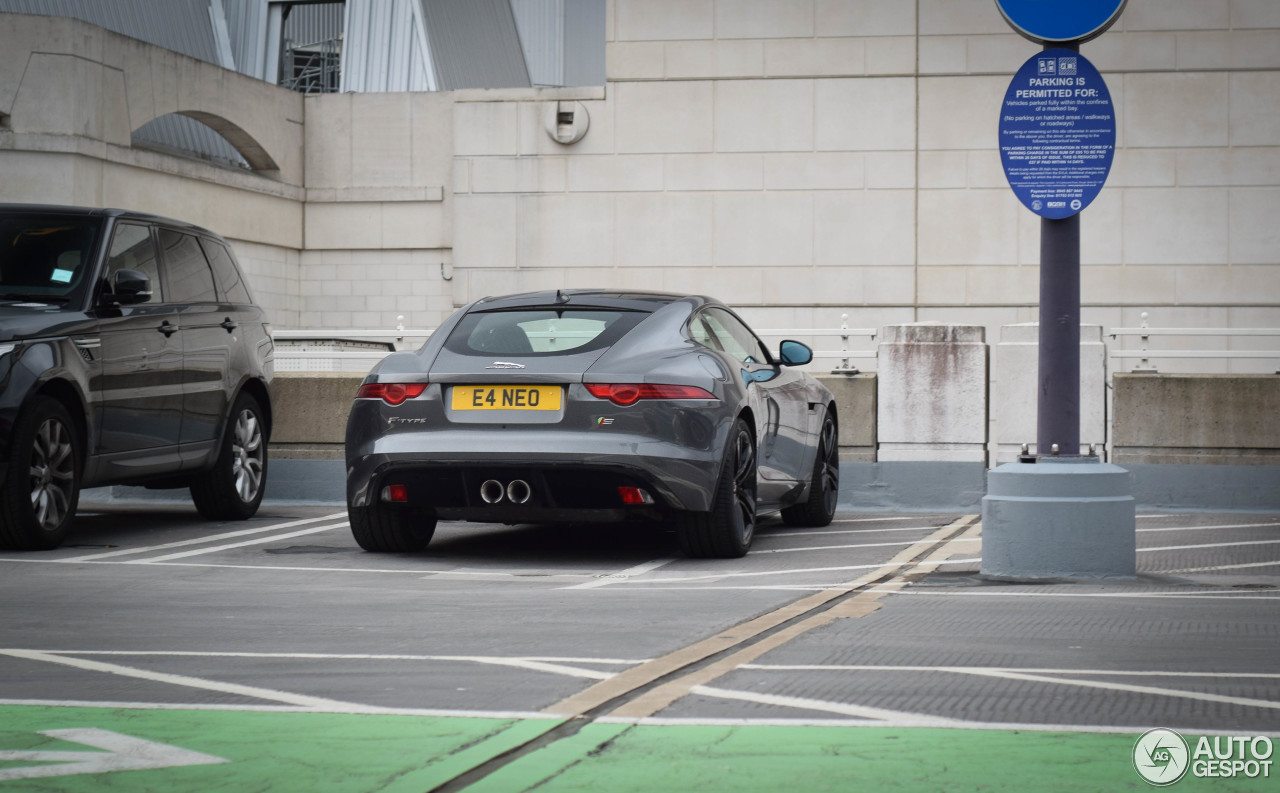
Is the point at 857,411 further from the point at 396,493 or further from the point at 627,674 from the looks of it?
the point at 627,674

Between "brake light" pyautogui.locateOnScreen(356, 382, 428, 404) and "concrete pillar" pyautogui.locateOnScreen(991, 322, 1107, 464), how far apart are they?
18.8ft

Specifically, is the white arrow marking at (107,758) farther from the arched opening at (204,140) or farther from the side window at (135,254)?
the arched opening at (204,140)

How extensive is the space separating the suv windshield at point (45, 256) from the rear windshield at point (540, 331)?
7.65 feet

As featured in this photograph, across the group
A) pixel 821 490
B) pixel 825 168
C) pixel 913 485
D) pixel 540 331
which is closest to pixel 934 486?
pixel 913 485

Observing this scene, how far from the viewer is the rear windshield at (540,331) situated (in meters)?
8.29

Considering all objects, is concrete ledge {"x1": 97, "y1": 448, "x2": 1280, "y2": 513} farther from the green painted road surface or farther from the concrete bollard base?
the green painted road surface

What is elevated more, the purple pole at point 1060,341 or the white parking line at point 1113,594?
the purple pole at point 1060,341

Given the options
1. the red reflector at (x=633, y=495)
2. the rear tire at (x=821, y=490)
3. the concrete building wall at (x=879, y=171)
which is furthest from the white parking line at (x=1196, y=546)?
the concrete building wall at (x=879, y=171)

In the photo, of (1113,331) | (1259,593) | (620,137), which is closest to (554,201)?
(620,137)

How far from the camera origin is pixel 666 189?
87.0ft

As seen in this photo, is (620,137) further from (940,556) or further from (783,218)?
(940,556)

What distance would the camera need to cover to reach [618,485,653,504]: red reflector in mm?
7934

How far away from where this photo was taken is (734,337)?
954 cm

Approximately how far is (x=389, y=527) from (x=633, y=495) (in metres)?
1.56
